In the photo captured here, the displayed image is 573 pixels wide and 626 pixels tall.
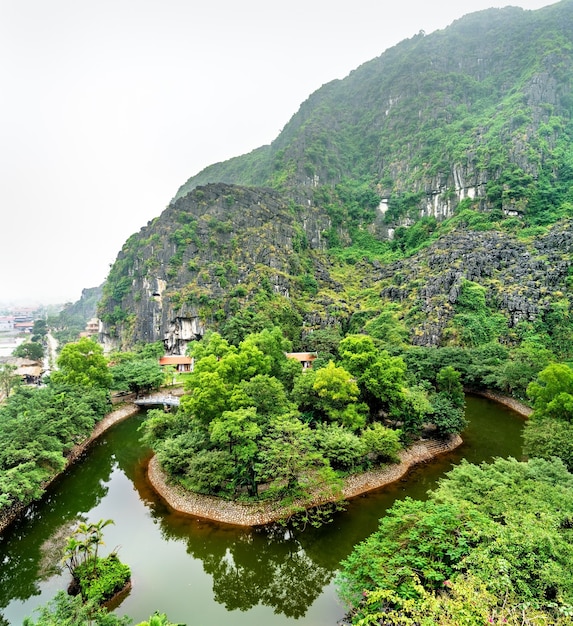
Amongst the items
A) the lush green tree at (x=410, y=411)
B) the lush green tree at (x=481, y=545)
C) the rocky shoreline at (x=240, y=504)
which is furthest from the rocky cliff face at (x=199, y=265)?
the lush green tree at (x=481, y=545)

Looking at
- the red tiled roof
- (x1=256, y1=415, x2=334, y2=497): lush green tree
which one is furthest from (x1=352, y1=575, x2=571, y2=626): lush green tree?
the red tiled roof

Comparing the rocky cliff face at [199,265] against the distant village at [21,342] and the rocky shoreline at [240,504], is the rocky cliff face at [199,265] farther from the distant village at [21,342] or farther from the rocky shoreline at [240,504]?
the rocky shoreline at [240,504]

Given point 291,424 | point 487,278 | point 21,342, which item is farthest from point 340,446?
point 21,342

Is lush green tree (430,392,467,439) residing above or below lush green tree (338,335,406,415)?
below

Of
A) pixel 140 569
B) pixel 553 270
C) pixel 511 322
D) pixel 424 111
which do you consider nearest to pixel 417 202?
pixel 424 111

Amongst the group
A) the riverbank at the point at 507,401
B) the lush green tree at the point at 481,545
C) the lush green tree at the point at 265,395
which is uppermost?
the lush green tree at the point at 265,395

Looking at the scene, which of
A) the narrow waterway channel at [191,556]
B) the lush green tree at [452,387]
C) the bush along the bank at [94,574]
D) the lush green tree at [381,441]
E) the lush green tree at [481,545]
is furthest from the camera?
the lush green tree at [452,387]

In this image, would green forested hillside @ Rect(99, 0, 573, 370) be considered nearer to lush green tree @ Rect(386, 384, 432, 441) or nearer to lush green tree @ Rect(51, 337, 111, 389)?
lush green tree @ Rect(386, 384, 432, 441)
